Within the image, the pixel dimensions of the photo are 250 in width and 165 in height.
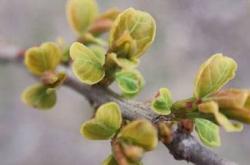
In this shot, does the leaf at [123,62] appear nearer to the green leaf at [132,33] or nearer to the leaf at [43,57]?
the green leaf at [132,33]

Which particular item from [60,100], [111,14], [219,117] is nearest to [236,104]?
[219,117]

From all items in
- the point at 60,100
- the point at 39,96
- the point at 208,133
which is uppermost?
the point at 208,133

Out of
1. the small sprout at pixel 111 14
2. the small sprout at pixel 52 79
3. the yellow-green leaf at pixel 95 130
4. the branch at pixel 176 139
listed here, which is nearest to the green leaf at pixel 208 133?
the branch at pixel 176 139

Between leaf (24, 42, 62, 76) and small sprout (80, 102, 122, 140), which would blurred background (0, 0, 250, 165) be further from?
small sprout (80, 102, 122, 140)

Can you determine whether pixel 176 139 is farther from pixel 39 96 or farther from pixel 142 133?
pixel 39 96

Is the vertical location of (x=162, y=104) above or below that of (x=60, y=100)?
above

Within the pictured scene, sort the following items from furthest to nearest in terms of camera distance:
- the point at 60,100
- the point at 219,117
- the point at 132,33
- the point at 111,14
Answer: the point at 60,100
the point at 111,14
the point at 132,33
the point at 219,117
